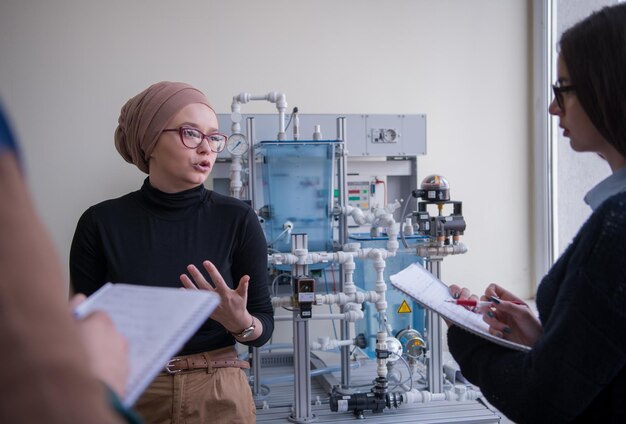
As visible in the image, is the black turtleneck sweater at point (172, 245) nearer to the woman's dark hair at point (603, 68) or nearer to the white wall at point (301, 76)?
the woman's dark hair at point (603, 68)

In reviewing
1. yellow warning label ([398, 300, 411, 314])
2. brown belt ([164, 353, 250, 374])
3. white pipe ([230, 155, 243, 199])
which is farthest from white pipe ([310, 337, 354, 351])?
brown belt ([164, 353, 250, 374])

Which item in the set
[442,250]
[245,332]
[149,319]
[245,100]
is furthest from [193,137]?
[442,250]

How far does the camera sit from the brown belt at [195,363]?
49.0 inches

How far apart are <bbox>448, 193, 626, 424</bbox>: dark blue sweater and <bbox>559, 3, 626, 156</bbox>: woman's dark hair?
0.46 ft

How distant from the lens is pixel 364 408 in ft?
7.01

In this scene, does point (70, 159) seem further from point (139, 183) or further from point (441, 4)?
point (441, 4)

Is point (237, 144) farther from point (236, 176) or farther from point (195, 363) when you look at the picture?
point (195, 363)

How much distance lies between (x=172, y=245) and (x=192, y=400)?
1.27 feet

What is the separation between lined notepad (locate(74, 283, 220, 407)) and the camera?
50cm

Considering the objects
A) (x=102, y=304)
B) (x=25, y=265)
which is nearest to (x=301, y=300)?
(x=102, y=304)

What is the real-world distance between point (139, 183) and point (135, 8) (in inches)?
40.5

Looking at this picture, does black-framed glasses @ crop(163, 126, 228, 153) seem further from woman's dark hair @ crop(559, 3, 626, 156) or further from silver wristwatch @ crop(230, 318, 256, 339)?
woman's dark hair @ crop(559, 3, 626, 156)

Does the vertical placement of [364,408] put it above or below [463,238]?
below

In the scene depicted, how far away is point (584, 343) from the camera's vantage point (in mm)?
746
